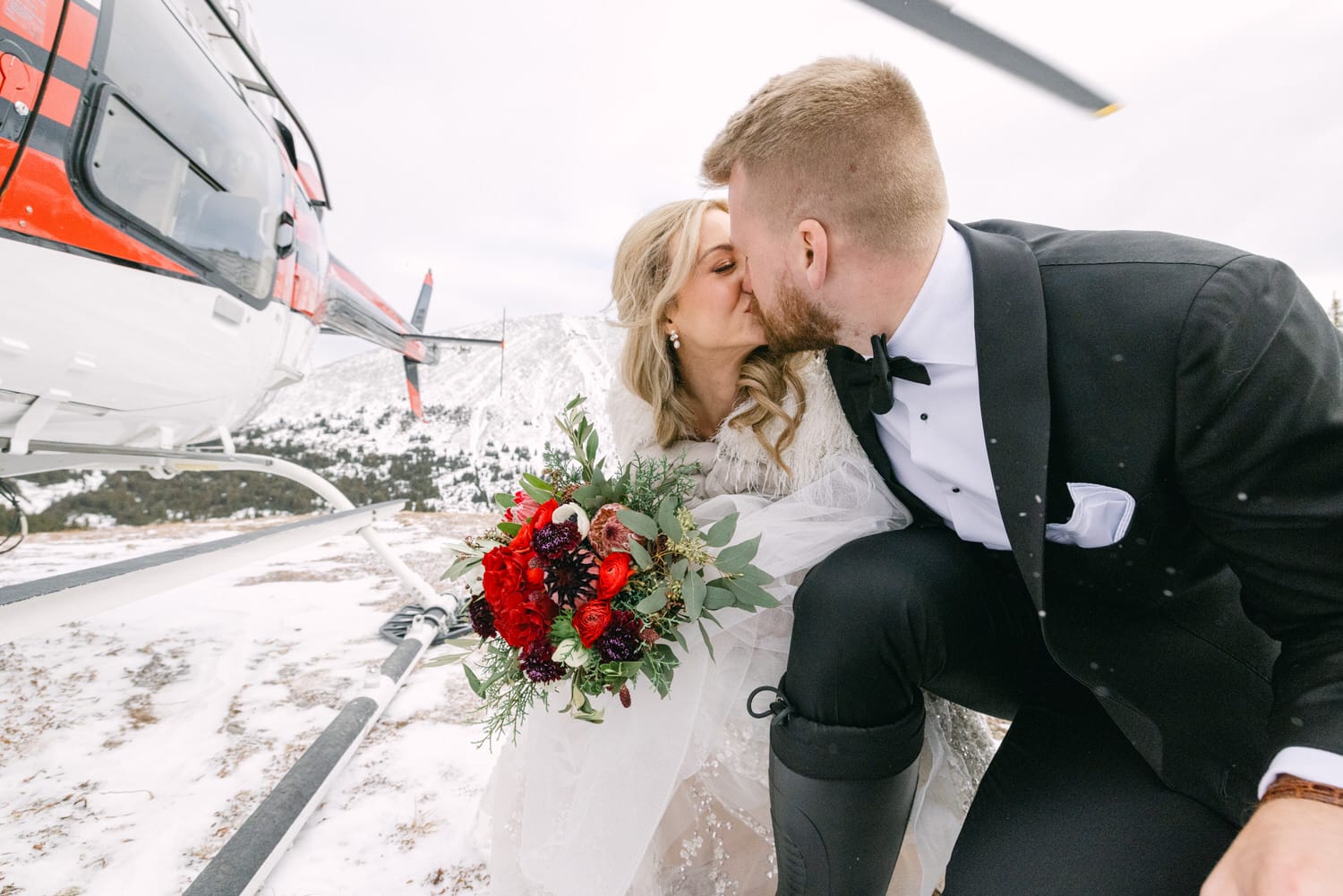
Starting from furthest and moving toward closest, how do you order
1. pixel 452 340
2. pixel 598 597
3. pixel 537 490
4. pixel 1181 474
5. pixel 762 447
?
pixel 452 340
pixel 762 447
pixel 537 490
pixel 598 597
pixel 1181 474

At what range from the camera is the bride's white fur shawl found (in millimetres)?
1395

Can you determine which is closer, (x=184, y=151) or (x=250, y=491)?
(x=184, y=151)

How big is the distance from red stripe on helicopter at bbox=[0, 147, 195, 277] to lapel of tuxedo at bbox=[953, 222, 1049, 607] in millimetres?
2290

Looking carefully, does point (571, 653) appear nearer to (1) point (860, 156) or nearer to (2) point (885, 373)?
(2) point (885, 373)

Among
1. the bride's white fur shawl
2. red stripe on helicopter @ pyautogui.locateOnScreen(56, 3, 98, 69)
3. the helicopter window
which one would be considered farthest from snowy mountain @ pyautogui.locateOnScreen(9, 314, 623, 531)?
red stripe on helicopter @ pyautogui.locateOnScreen(56, 3, 98, 69)

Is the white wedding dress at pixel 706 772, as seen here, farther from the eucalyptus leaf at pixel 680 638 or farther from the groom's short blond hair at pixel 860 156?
the groom's short blond hair at pixel 860 156

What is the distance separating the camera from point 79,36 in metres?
1.67

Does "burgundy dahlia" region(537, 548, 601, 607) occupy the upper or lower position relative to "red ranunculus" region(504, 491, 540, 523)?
lower

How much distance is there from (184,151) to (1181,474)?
2979mm

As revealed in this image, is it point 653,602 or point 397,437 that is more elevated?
point 653,602

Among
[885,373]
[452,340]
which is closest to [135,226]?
[885,373]

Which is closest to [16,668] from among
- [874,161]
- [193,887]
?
[193,887]

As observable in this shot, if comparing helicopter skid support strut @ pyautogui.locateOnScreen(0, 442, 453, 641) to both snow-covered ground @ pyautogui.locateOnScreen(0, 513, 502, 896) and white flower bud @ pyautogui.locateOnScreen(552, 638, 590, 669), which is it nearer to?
snow-covered ground @ pyautogui.locateOnScreen(0, 513, 502, 896)

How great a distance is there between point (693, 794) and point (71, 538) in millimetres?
7693
